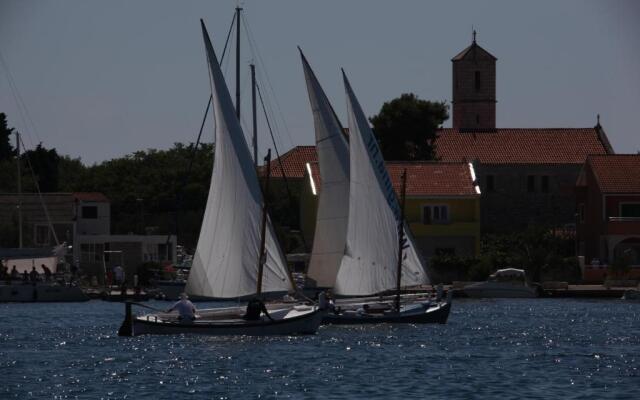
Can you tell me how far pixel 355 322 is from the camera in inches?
2302

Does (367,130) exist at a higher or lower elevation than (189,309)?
higher

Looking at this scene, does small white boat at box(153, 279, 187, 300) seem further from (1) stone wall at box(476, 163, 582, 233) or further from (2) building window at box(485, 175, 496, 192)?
(2) building window at box(485, 175, 496, 192)

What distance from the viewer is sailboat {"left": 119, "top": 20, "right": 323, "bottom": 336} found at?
52.9 metres

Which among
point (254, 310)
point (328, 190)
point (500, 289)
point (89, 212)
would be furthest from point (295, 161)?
point (254, 310)

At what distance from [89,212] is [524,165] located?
2993 cm

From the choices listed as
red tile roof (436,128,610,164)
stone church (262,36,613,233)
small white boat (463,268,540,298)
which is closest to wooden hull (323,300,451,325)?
small white boat (463,268,540,298)

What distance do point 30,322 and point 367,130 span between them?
14427 mm

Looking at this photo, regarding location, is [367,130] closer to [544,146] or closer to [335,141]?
[335,141]

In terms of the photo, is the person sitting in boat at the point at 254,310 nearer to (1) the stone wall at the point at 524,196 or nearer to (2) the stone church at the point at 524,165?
(2) the stone church at the point at 524,165

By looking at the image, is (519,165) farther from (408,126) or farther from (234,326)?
(234,326)

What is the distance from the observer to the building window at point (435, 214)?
95.7 meters

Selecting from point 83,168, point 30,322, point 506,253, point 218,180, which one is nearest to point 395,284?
point 218,180

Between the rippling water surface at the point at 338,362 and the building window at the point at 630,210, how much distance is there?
30.5 m

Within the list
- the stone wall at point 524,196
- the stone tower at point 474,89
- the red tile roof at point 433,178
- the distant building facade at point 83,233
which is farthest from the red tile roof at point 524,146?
the distant building facade at point 83,233
